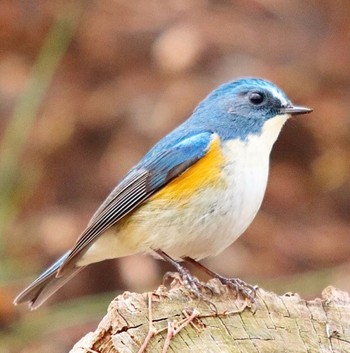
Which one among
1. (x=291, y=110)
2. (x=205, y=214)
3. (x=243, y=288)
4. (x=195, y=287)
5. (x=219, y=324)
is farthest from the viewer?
(x=291, y=110)

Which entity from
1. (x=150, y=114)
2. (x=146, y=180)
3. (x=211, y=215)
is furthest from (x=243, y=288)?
(x=150, y=114)

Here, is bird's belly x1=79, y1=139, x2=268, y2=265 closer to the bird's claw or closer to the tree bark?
the bird's claw

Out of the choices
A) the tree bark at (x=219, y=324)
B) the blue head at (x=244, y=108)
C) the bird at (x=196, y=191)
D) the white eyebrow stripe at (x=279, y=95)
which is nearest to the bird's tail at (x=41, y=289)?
the bird at (x=196, y=191)

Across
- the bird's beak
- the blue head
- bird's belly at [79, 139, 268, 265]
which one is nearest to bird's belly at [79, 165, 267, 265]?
bird's belly at [79, 139, 268, 265]

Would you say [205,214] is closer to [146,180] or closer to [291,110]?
[146,180]

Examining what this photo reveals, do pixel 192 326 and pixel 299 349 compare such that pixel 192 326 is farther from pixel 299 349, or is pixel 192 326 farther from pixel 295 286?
pixel 295 286
